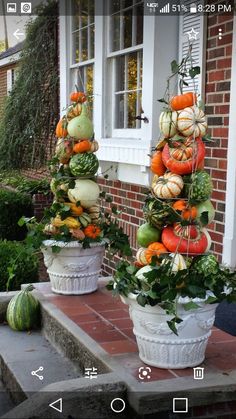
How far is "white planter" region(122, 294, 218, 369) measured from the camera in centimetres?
261

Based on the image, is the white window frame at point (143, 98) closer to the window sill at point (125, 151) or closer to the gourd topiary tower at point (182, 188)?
the window sill at point (125, 151)

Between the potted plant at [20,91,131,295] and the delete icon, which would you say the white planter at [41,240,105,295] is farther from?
the delete icon

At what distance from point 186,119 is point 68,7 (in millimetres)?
4637

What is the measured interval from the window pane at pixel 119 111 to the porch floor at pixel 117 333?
1.80 m

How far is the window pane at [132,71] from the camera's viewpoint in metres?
5.21

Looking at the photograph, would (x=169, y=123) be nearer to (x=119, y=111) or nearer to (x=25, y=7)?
(x=25, y=7)

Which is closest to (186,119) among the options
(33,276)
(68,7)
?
(33,276)

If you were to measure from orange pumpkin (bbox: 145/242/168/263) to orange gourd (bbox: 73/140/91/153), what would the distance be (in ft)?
4.67

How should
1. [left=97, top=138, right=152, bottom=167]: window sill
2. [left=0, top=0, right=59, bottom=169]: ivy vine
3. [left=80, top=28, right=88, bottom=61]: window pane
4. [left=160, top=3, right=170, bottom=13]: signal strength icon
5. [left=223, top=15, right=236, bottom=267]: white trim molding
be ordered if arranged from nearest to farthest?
[left=223, top=15, right=236, bottom=267]: white trim molding < [left=160, top=3, right=170, bottom=13]: signal strength icon < [left=97, top=138, right=152, bottom=167]: window sill < [left=80, top=28, right=88, bottom=61]: window pane < [left=0, top=0, right=59, bottom=169]: ivy vine

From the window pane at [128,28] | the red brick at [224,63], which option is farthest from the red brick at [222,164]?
the window pane at [128,28]

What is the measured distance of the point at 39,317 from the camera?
400cm

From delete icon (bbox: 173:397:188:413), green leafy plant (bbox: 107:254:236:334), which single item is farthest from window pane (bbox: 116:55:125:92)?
delete icon (bbox: 173:397:188:413)

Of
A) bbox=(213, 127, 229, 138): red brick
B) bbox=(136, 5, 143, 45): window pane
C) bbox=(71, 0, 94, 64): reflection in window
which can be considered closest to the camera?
bbox=(213, 127, 229, 138): red brick

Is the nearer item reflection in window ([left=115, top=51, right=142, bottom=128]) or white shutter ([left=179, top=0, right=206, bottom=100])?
white shutter ([left=179, top=0, right=206, bottom=100])
